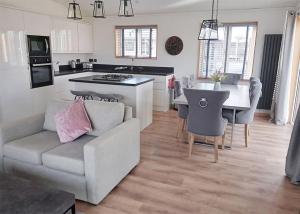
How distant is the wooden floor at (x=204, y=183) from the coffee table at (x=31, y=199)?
1.88 feet

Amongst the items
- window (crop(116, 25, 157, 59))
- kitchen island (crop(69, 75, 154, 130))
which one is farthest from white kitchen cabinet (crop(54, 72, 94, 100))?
window (crop(116, 25, 157, 59))

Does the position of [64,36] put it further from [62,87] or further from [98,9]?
[98,9]

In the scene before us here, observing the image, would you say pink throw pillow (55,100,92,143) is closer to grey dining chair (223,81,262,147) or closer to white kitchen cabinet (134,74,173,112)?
grey dining chair (223,81,262,147)

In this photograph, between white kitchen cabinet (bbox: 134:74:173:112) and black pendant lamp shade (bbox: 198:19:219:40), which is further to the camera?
white kitchen cabinet (bbox: 134:74:173:112)

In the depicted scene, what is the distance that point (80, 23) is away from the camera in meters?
6.01

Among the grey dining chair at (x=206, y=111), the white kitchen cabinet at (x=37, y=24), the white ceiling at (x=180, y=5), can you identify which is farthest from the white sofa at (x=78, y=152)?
the white ceiling at (x=180, y=5)

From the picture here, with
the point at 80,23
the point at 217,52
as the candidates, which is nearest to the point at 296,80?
the point at 217,52

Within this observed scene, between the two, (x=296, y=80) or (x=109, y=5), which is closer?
(x=296, y=80)

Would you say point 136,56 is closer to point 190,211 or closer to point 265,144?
point 265,144

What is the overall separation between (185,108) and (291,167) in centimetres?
166

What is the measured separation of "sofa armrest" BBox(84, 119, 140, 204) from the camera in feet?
6.99

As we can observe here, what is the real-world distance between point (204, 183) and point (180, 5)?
4039 millimetres

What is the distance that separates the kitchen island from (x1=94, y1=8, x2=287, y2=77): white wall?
5.67 feet

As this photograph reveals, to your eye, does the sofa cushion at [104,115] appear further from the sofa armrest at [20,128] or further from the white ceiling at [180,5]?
the white ceiling at [180,5]
